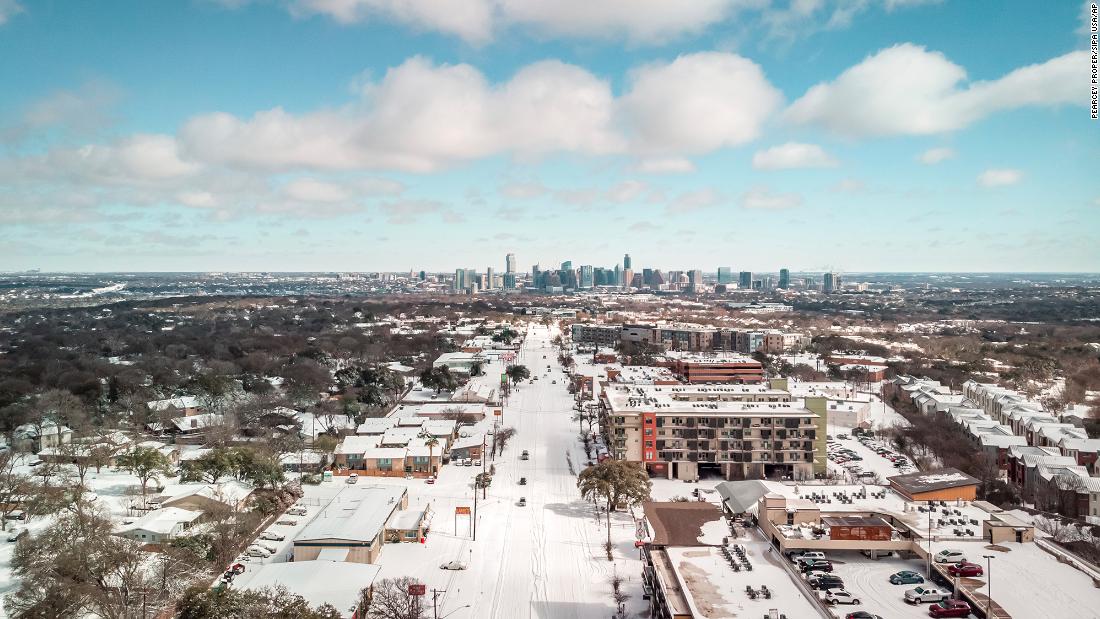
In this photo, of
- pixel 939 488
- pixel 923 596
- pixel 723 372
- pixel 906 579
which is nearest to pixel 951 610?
pixel 923 596

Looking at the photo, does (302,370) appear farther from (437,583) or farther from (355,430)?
(437,583)

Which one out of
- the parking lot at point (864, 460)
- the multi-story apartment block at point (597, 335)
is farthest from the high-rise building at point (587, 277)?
the parking lot at point (864, 460)

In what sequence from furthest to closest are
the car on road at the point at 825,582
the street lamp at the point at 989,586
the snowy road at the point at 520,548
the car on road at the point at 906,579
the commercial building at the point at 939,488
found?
the commercial building at the point at 939,488, the snowy road at the point at 520,548, the car on road at the point at 906,579, the car on road at the point at 825,582, the street lamp at the point at 989,586

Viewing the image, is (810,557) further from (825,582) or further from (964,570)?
(964,570)

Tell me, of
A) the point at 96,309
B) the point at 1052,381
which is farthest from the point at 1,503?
the point at 96,309

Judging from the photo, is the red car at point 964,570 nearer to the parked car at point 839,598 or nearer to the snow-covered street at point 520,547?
the parked car at point 839,598

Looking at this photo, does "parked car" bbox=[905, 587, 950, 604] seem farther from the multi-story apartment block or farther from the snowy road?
the multi-story apartment block
